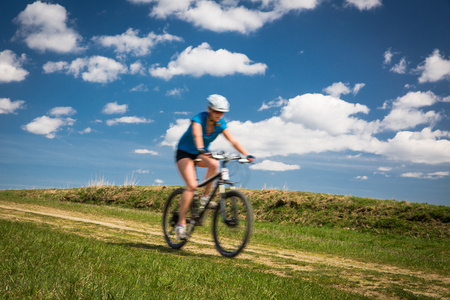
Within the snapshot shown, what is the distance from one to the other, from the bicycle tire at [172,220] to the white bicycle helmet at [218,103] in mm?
2032

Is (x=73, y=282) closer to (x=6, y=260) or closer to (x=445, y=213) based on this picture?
(x=6, y=260)

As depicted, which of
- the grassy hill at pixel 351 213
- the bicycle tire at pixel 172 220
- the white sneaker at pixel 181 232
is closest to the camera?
the white sneaker at pixel 181 232

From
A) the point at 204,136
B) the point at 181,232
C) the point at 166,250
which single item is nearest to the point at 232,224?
the point at 181,232

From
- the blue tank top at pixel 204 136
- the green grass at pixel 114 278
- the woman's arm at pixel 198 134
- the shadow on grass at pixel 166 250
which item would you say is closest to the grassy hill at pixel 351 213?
the shadow on grass at pixel 166 250

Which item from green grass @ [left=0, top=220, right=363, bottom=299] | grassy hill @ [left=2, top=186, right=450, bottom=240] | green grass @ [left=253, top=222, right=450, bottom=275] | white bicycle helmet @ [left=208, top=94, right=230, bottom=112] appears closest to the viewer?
green grass @ [left=0, top=220, right=363, bottom=299]

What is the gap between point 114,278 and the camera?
142 inches

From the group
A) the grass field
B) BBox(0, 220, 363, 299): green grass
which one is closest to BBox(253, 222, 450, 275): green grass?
the grass field

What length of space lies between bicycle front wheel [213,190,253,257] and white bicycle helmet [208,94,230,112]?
1520 mm

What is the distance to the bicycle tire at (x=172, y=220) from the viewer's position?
24.5ft

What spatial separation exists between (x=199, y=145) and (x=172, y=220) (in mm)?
2131

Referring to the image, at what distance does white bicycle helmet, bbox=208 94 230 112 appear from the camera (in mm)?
6332

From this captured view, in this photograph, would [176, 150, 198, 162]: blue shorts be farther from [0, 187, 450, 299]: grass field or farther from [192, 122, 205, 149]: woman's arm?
[0, 187, 450, 299]: grass field

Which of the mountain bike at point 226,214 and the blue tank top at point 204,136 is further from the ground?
the blue tank top at point 204,136

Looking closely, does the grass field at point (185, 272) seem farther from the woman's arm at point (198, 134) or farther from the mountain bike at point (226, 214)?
the woman's arm at point (198, 134)
